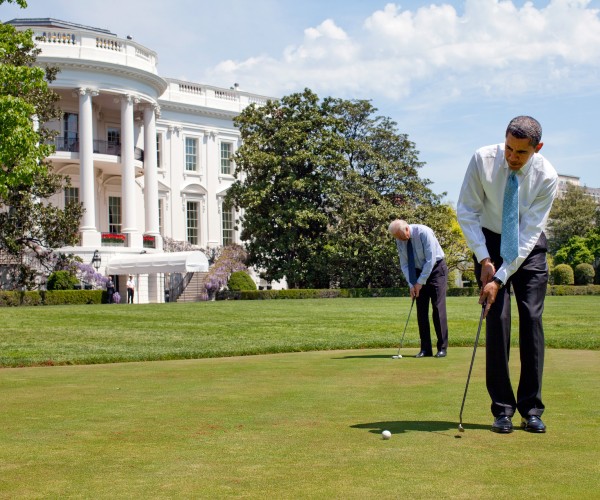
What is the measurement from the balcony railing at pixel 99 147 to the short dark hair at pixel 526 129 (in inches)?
1984

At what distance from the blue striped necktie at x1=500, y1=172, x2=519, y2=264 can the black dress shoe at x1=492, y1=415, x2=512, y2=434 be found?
1025 mm

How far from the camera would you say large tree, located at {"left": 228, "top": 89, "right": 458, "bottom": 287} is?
1946 inches

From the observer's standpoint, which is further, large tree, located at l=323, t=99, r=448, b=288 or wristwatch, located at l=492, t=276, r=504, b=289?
large tree, located at l=323, t=99, r=448, b=288

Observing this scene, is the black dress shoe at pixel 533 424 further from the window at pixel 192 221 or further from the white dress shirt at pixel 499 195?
the window at pixel 192 221

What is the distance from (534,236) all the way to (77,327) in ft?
57.4

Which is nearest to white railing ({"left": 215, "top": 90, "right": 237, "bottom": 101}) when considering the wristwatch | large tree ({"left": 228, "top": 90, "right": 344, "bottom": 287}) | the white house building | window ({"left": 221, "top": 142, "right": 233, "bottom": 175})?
the white house building

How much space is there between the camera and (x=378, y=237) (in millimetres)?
49406

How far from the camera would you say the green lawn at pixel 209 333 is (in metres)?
14.7

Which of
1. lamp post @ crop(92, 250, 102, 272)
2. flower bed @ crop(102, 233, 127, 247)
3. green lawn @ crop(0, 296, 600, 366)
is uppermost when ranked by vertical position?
flower bed @ crop(102, 233, 127, 247)

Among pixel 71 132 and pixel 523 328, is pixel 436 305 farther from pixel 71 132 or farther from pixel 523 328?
pixel 71 132

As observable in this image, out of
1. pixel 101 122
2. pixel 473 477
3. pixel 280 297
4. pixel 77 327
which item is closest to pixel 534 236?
pixel 473 477

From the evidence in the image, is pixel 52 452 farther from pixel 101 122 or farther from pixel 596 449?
pixel 101 122

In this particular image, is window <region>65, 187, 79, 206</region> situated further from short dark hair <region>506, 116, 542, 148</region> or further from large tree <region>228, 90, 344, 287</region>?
short dark hair <region>506, 116, 542, 148</region>

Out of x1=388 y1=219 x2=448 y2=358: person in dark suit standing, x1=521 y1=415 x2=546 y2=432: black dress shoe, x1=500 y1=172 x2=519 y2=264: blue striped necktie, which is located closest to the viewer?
x1=521 y1=415 x2=546 y2=432: black dress shoe
